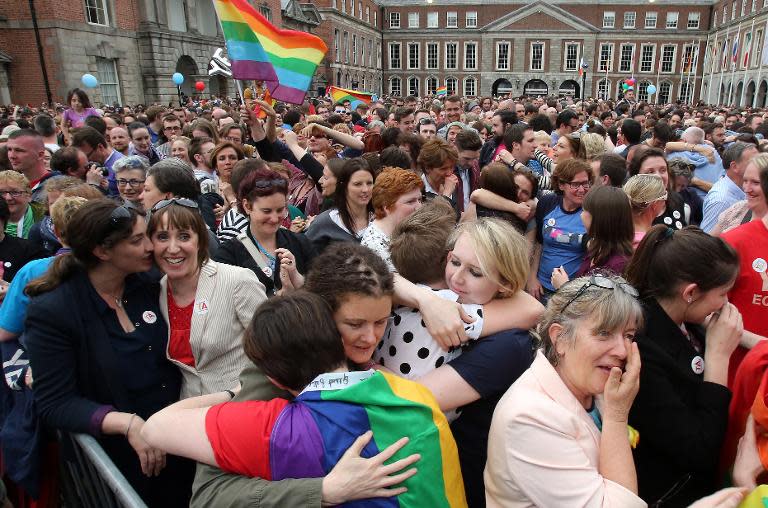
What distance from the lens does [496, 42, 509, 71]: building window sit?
59.8 meters

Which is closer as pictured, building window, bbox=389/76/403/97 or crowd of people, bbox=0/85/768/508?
crowd of people, bbox=0/85/768/508

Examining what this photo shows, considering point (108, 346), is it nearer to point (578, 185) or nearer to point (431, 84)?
A: point (578, 185)

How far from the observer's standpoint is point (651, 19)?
58.4 m

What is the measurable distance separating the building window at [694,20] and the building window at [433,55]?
92.2 feet

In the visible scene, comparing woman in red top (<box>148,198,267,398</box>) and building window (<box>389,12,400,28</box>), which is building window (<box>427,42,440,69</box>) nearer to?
building window (<box>389,12,400,28</box>)

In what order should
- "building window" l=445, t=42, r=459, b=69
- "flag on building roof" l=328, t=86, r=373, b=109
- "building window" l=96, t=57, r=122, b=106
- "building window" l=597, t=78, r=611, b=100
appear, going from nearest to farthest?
"flag on building roof" l=328, t=86, r=373, b=109
"building window" l=96, t=57, r=122, b=106
"building window" l=597, t=78, r=611, b=100
"building window" l=445, t=42, r=459, b=69

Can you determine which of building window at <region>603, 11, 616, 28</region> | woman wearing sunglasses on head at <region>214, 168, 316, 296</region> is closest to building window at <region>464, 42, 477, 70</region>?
building window at <region>603, 11, 616, 28</region>

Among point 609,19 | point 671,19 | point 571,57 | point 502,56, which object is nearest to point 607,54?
point 571,57

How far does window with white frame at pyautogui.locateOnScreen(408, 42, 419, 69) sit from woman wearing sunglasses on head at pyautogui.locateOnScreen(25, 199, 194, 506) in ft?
216

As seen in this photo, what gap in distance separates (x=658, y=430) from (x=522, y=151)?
4.49 metres

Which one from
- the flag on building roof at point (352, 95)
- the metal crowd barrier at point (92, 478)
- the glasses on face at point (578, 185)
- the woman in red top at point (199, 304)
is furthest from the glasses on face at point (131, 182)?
the flag on building roof at point (352, 95)

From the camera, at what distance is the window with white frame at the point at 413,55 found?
2494 inches

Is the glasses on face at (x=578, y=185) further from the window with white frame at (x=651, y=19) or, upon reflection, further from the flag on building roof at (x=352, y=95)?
the window with white frame at (x=651, y=19)

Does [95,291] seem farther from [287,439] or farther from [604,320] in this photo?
[604,320]
